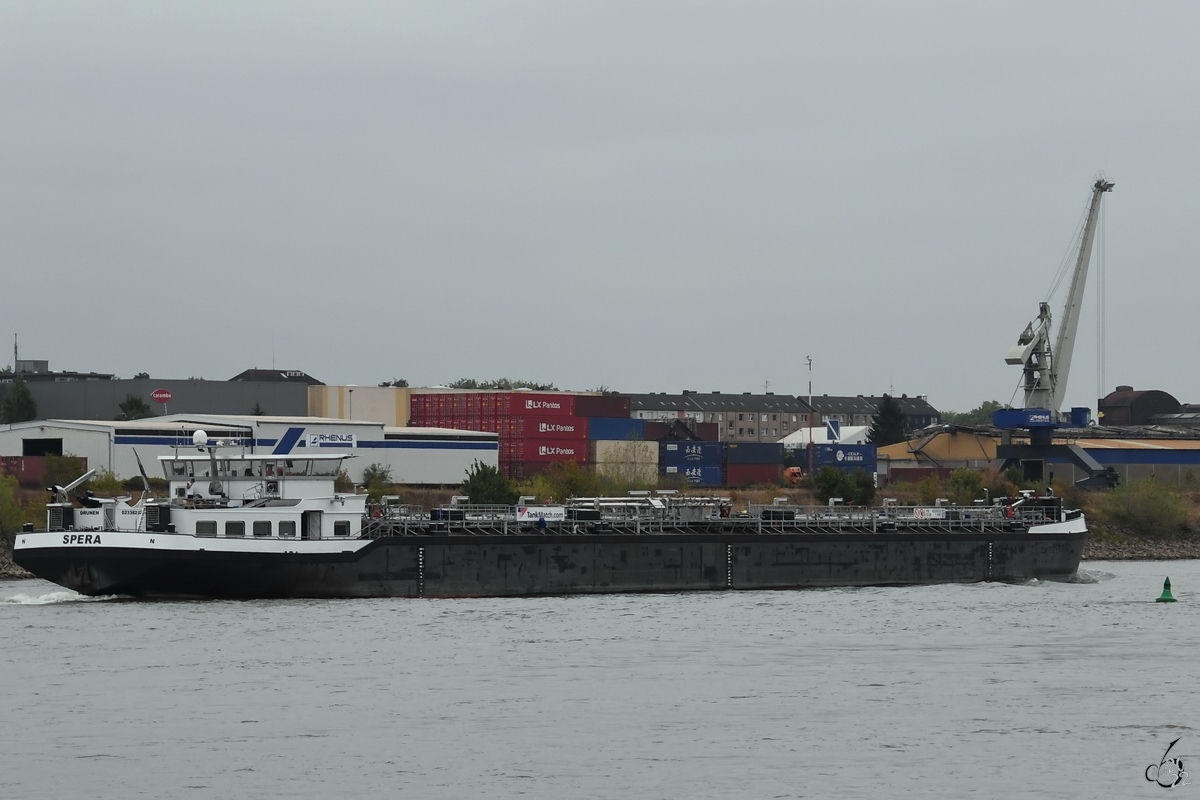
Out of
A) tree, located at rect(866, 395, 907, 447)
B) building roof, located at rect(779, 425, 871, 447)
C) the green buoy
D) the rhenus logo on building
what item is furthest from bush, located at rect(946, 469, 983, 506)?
tree, located at rect(866, 395, 907, 447)

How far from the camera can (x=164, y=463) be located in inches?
2247

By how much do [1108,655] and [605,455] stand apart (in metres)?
90.1

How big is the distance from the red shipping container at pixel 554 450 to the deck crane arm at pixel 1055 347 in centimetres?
3459

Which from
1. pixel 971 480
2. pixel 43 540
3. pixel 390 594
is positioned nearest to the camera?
pixel 43 540

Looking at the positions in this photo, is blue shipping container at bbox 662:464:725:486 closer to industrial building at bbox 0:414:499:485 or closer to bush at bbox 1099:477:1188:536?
industrial building at bbox 0:414:499:485

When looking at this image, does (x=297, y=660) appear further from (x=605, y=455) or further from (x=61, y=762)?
(x=605, y=455)

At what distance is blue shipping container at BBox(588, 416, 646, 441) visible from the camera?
5261 inches

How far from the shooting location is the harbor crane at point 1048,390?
121m

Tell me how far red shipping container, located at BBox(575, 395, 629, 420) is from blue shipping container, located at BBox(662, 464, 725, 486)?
9.62 meters

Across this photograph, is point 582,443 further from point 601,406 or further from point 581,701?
point 581,701

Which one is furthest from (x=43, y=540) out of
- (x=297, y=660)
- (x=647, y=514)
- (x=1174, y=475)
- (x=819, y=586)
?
(x=1174, y=475)

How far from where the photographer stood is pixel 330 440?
109875 millimetres

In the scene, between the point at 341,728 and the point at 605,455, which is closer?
the point at 341,728

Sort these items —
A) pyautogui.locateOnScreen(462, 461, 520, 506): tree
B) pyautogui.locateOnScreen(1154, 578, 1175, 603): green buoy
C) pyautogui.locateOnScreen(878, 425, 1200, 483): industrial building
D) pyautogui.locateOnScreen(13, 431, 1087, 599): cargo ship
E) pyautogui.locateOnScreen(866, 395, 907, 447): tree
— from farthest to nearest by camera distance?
pyautogui.locateOnScreen(866, 395, 907, 447): tree
pyautogui.locateOnScreen(878, 425, 1200, 483): industrial building
pyautogui.locateOnScreen(462, 461, 520, 506): tree
pyautogui.locateOnScreen(1154, 578, 1175, 603): green buoy
pyautogui.locateOnScreen(13, 431, 1087, 599): cargo ship
